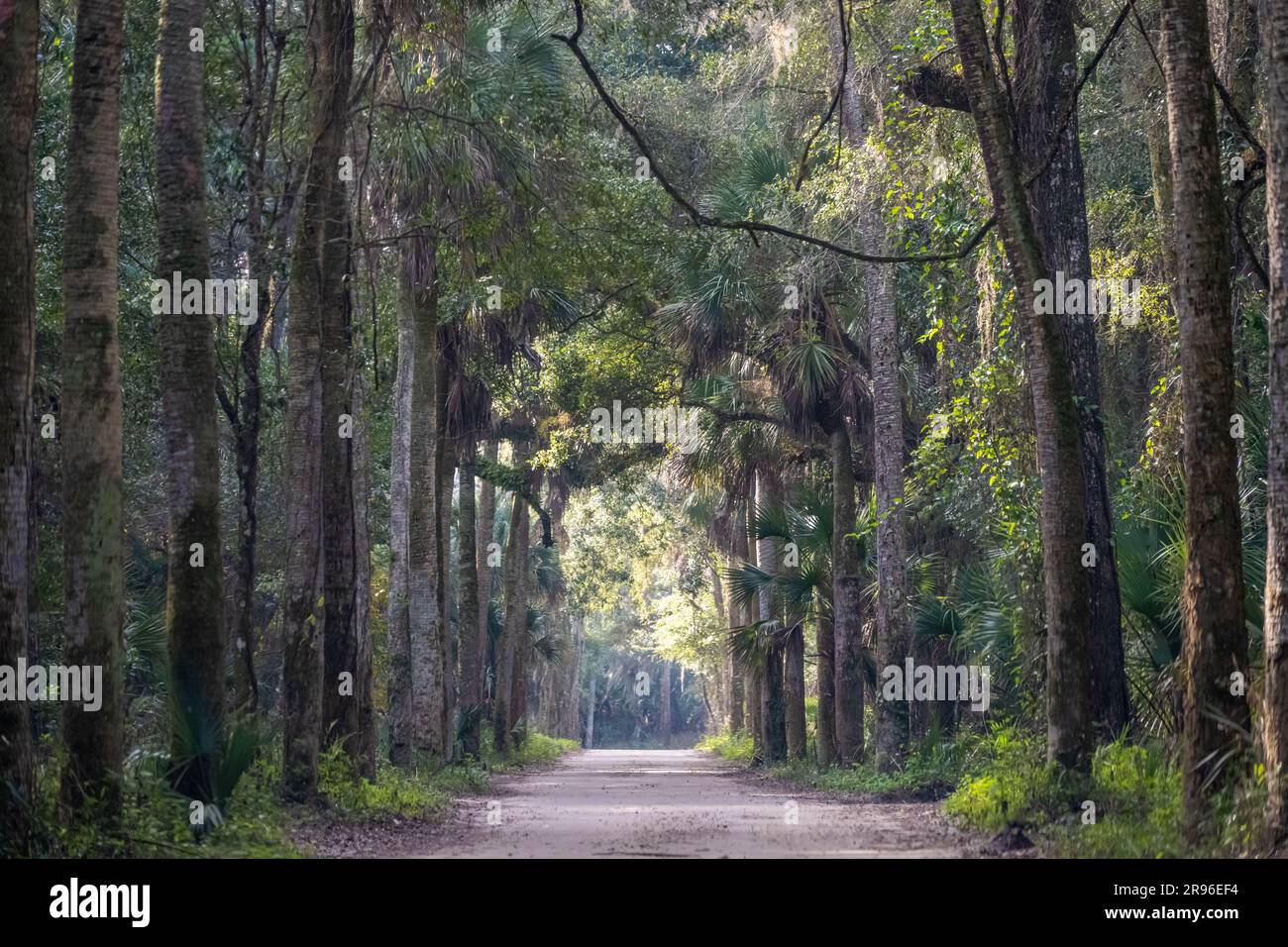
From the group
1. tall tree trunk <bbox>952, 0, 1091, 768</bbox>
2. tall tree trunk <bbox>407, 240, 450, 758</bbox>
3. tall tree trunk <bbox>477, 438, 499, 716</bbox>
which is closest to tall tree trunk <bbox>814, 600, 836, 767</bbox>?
tall tree trunk <bbox>407, 240, 450, 758</bbox>

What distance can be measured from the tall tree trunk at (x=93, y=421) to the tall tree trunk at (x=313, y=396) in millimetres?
3961

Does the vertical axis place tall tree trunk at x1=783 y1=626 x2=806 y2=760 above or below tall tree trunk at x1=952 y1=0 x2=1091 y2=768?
below

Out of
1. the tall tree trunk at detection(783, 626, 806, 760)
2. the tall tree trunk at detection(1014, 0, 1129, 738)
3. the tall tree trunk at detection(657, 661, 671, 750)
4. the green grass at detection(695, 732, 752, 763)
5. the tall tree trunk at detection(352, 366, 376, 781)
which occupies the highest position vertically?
the tall tree trunk at detection(1014, 0, 1129, 738)

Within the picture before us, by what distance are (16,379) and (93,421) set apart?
1.12 m

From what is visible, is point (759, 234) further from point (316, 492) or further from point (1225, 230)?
point (1225, 230)

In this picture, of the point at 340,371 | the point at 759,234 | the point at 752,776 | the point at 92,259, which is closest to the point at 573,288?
the point at 759,234

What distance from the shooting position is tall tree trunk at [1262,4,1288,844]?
28.5 feet

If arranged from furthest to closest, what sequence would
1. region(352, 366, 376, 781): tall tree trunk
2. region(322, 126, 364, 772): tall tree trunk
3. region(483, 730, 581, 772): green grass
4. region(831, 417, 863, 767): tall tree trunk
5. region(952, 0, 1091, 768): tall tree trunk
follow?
region(483, 730, 581, 772): green grass, region(831, 417, 863, 767): tall tree trunk, region(352, 366, 376, 781): tall tree trunk, region(322, 126, 364, 772): tall tree trunk, region(952, 0, 1091, 768): tall tree trunk

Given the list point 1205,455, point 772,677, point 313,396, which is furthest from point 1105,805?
point 772,677

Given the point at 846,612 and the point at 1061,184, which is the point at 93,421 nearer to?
the point at 1061,184

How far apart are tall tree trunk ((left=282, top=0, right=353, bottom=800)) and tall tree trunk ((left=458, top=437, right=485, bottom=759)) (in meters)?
14.6

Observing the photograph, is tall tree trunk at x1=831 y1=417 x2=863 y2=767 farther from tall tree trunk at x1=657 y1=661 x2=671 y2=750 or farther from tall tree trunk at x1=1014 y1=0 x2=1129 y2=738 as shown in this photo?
tall tree trunk at x1=657 y1=661 x2=671 y2=750

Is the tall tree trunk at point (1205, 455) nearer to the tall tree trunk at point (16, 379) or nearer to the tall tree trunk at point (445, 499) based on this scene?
the tall tree trunk at point (16, 379)

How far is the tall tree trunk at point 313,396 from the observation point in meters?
14.2
